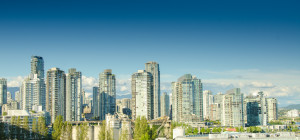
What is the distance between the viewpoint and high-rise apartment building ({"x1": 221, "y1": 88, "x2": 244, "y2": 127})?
160 meters

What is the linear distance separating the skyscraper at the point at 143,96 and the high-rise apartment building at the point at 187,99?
590 inches

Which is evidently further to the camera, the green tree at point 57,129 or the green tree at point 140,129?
the green tree at point 140,129

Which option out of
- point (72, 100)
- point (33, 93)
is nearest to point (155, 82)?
point (72, 100)

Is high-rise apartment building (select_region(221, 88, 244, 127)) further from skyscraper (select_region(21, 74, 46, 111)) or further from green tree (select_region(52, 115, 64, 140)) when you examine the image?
green tree (select_region(52, 115, 64, 140))

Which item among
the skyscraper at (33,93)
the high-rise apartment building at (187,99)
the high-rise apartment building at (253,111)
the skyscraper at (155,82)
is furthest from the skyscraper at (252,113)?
the skyscraper at (33,93)

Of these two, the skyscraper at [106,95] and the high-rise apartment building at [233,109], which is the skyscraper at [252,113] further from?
the skyscraper at [106,95]

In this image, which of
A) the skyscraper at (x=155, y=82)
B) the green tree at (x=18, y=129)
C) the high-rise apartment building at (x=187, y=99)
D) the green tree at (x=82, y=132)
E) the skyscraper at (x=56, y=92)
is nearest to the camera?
the green tree at (x=82, y=132)

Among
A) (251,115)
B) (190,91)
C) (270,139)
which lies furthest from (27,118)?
(251,115)

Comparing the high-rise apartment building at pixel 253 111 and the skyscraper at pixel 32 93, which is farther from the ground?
the skyscraper at pixel 32 93

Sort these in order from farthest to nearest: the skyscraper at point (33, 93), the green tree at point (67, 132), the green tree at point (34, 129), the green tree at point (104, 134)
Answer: the skyscraper at point (33, 93) → the green tree at point (34, 129) → the green tree at point (67, 132) → the green tree at point (104, 134)

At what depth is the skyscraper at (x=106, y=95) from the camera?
193000mm

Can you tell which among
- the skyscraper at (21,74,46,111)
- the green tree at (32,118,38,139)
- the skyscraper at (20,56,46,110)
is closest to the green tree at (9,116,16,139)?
the green tree at (32,118,38,139)

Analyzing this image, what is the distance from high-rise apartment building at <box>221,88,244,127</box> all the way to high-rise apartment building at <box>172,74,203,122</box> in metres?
12.3

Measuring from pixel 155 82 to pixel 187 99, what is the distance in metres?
18.3
